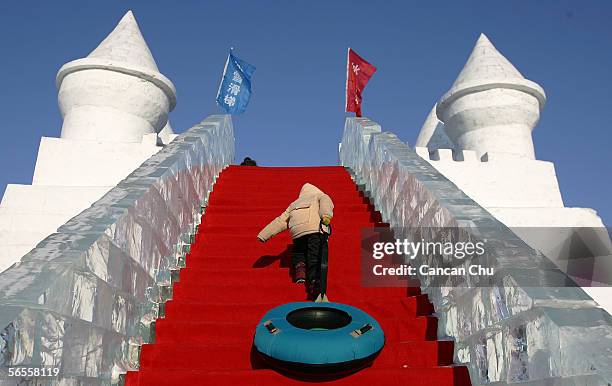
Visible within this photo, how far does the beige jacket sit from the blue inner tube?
128 centimetres

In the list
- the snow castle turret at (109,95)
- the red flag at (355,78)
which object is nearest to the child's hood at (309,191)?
the red flag at (355,78)

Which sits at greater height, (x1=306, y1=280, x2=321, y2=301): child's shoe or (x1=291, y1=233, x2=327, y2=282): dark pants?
(x1=291, y1=233, x2=327, y2=282): dark pants

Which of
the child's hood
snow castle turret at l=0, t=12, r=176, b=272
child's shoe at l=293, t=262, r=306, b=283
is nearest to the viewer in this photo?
child's shoe at l=293, t=262, r=306, b=283

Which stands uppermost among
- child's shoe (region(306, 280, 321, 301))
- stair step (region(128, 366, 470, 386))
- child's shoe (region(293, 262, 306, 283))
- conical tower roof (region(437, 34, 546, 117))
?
conical tower roof (region(437, 34, 546, 117))

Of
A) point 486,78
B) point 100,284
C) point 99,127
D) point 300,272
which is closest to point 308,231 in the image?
point 300,272

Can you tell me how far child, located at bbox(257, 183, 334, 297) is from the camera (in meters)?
4.50

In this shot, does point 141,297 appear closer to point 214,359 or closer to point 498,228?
point 214,359

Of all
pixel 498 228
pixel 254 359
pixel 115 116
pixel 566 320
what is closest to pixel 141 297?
pixel 254 359

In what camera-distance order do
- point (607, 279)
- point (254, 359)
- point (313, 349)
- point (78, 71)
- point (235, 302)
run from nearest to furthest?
point (313, 349), point (254, 359), point (235, 302), point (607, 279), point (78, 71)

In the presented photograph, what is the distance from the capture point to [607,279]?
8.82 m

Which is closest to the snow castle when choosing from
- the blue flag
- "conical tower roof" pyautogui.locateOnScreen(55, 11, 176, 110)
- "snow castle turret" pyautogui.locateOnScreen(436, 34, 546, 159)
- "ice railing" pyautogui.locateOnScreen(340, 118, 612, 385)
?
"ice railing" pyautogui.locateOnScreen(340, 118, 612, 385)

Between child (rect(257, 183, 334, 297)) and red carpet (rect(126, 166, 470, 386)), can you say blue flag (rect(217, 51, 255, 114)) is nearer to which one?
red carpet (rect(126, 166, 470, 386))

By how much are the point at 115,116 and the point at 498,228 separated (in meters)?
13.2
